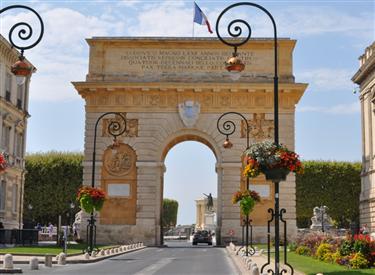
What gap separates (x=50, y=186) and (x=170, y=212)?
1628 inches

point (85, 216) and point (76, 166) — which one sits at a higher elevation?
point (76, 166)

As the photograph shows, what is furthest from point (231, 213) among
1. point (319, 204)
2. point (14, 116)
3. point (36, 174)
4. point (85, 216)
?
point (36, 174)

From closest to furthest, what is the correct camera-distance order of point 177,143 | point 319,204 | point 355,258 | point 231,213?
1. point 355,258
2. point 231,213
3. point 177,143
4. point 319,204

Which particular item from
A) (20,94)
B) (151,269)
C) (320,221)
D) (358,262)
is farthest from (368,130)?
(151,269)

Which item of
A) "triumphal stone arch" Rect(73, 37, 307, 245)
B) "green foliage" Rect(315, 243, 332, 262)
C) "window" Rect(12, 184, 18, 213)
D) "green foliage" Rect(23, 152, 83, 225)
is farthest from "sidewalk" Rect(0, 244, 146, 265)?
"green foliage" Rect(23, 152, 83, 225)

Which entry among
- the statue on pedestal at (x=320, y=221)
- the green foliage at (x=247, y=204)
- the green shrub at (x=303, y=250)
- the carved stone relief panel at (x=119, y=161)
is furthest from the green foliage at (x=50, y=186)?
the green shrub at (x=303, y=250)

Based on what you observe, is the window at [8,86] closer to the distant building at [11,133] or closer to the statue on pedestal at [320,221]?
the distant building at [11,133]

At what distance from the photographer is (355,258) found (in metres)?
22.8

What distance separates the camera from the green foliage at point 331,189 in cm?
6556

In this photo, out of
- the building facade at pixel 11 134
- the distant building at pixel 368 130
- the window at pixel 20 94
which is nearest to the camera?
the building facade at pixel 11 134

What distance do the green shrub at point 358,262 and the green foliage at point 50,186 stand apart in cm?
4501

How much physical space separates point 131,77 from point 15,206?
1342 centimetres

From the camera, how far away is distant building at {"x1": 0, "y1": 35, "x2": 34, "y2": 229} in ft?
149

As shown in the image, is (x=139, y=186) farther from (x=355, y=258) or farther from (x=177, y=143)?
(x=355, y=258)
